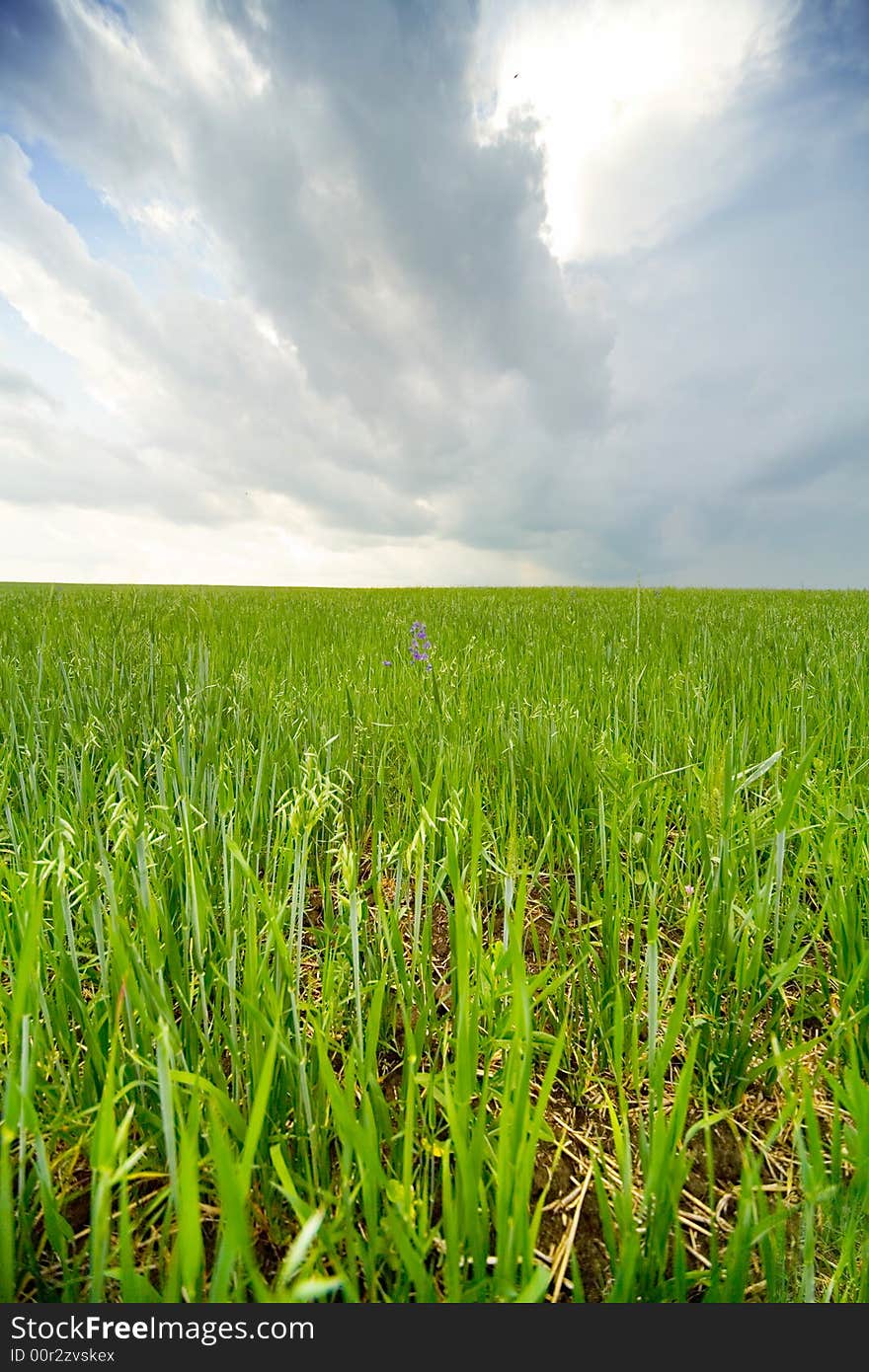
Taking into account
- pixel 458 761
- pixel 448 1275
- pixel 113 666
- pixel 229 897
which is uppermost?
pixel 113 666

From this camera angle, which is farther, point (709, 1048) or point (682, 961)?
point (682, 961)

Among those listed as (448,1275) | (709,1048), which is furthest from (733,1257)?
(709,1048)

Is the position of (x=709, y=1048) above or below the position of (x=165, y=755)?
below

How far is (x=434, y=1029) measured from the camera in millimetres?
1242

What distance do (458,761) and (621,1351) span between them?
1343 mm

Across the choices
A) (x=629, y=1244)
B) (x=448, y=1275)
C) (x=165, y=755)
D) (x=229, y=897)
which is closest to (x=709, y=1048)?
(x=629, y=1244)

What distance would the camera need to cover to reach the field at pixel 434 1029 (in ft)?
2.46

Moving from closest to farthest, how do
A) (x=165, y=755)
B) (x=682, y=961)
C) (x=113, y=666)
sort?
1. (x=682, y=961)
2. (x=165, y=755)
3. (x=113, y=666)

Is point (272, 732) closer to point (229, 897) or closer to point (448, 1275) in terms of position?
point (229, 897)

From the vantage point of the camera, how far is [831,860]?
4.71 ft

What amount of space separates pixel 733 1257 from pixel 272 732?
78.1 inches

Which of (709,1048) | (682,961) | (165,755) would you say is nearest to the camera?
(709,1048)

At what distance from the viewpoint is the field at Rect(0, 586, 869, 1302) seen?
75 centimetres

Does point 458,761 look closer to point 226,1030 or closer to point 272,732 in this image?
point 272,732
